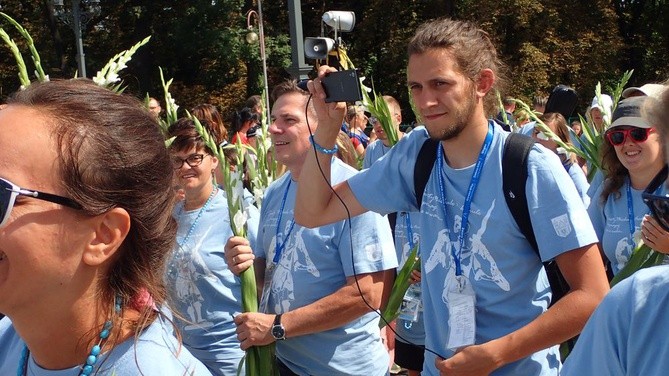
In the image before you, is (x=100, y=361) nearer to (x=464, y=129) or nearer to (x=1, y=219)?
(x=1, y=219)

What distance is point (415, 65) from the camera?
2941 millimetres

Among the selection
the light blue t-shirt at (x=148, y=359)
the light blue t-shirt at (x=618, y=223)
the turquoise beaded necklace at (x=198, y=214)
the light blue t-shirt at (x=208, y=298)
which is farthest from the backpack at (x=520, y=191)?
the turquoise beaded necklace at (x=198, y=214)

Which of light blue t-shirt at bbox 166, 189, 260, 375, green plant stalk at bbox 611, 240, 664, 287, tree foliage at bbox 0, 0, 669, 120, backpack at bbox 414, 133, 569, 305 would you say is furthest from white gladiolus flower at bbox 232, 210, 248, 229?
tree foliage at bbox 0, 0, 669, 120

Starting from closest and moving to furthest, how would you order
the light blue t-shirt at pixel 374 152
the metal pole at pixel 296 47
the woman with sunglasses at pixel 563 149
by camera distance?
the woman with sunglasses at pixel 563 149, the light blue t-shirt at pixel 374 152, the metal pole at pixel 296 47

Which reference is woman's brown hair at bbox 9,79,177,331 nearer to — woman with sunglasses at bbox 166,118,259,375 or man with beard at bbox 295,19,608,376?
man with beard at bbox 295,19,608,376

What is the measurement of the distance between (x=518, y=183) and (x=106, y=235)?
1.44 m

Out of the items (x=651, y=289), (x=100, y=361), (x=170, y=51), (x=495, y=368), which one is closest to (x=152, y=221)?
(x=100, y=361)

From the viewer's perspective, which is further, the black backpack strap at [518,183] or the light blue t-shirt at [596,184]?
the light blue t-shirt at [596,184]

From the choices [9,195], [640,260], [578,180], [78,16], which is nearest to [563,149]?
[578,180]

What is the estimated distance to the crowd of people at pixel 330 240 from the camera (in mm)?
1606

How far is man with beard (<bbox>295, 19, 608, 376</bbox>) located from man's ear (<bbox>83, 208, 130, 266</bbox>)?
1344 millimetres

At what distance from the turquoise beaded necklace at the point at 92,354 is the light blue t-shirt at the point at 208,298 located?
75.8 inches

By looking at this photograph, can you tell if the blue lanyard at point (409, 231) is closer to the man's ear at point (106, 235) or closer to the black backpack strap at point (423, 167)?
the black backpack strap at point (423, 167)

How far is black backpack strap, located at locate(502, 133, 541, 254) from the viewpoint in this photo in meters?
2.66
